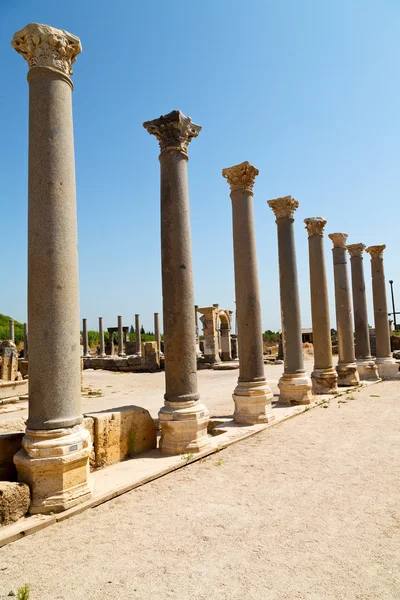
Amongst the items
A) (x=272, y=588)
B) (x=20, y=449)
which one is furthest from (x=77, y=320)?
(x=272, y=588)

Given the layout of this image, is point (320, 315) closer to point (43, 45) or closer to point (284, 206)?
point (284, 206)

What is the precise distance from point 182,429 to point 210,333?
23.9 meters

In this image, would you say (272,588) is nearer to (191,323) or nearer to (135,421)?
(135,421)

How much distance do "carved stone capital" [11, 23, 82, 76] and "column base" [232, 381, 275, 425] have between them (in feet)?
21.8

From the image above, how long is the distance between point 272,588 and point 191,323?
4.56 meters

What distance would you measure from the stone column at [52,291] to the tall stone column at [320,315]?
9.77m

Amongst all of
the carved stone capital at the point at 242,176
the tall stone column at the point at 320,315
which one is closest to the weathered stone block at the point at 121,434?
the carved stone capital at the point at 242,176

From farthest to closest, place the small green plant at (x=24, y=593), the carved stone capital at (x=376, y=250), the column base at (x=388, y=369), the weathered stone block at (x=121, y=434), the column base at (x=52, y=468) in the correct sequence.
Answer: the carved stone capital at (x=376, y=250)
the column base at (x=388, y=369)
the weathered stone block at (x=121, y=434)
the column base at (x=52, y=468)
the small green plant at (x=24, y=593)

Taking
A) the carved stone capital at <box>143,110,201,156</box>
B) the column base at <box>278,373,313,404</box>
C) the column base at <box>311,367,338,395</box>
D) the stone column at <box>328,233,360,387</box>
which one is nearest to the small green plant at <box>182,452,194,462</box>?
the carved stone capital at <box>143,110,201,156</box>

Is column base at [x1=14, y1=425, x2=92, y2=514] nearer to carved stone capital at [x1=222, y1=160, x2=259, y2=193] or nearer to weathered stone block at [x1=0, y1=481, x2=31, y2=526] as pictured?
weathered stone block at [x1=0, y1=481, x2=31, y2=526]

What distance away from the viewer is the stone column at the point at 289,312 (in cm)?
1179

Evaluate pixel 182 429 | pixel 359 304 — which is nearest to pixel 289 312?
pixel 182 429

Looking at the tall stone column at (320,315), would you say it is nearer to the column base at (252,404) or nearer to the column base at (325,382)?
the column base at (325,382)

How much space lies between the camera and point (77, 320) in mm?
5438
